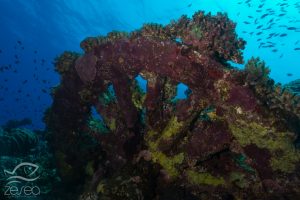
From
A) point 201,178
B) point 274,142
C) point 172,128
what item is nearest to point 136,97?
point 172,128

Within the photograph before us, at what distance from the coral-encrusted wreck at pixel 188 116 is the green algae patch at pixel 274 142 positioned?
0.01 meters

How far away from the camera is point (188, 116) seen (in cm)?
497

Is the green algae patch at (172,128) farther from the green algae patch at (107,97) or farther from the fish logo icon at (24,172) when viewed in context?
the fish logo icon at (24,172)

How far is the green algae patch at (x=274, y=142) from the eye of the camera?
13.1 ft

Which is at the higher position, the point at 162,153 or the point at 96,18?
the point at 96,18

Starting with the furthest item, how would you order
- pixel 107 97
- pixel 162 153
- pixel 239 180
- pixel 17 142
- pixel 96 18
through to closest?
pixel 96 18, pixel 17 142, pixel 107 97, pixel 162 153, pixel 239 180

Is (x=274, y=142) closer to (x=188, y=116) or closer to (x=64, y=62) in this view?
(x=188, y=116)

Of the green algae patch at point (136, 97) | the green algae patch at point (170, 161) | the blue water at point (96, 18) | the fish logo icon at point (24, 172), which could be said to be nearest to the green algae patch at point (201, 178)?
the green algae patch at point (170, 161)

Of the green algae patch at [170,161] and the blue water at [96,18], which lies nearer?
the green algae patch at [170,161]

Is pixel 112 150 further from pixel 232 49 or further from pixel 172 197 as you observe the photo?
pixel 232 49

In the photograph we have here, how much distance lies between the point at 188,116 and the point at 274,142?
145cm

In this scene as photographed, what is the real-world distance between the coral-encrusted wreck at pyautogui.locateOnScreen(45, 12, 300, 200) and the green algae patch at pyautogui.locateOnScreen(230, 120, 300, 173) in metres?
0.01

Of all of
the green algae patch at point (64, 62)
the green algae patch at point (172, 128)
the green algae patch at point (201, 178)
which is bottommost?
the green algae patch at point (201, 178)

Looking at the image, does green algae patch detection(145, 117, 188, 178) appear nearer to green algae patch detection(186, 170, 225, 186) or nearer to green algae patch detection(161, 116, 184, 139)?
green algae patch detection(161, 116, 184, 139)
